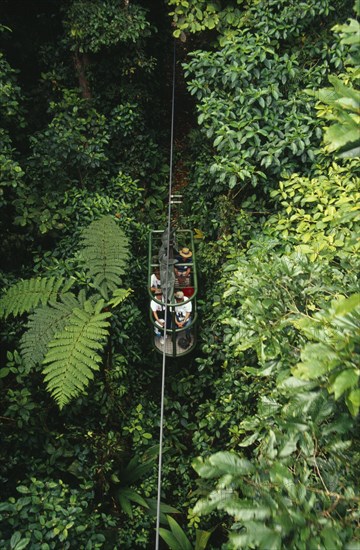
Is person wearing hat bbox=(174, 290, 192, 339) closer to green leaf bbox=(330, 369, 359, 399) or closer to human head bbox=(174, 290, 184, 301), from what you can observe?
human head bbox=(174, 290, 184, 301)

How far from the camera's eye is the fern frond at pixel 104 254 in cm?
434

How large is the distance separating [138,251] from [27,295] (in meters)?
1.67

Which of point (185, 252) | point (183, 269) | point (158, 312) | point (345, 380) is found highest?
point (345, 380)

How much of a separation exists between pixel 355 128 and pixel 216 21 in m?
4.33

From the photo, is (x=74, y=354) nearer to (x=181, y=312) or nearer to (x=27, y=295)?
(x=27, y=295)

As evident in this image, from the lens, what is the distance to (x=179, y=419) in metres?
5.03

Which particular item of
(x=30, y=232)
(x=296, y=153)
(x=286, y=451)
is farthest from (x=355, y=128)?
(x=30, y=232)

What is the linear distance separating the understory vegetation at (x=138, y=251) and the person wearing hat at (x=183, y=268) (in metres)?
0.21

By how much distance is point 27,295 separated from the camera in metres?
4.16

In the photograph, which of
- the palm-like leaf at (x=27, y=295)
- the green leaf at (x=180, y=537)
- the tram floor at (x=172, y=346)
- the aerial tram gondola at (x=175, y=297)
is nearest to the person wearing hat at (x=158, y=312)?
the aerial tram gondola at (x=175, y=297)

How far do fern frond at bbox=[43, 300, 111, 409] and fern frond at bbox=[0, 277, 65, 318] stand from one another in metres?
0.34

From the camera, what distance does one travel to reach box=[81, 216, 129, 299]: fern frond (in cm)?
434

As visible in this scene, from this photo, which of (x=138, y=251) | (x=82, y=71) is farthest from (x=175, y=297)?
(x=82, y=71)

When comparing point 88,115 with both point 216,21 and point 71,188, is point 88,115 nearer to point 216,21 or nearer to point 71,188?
point 71,188
